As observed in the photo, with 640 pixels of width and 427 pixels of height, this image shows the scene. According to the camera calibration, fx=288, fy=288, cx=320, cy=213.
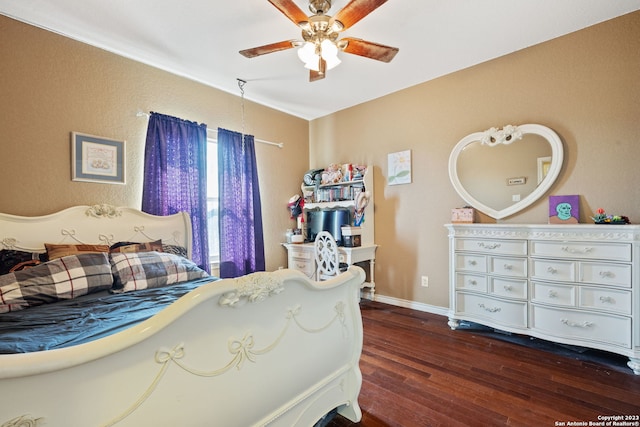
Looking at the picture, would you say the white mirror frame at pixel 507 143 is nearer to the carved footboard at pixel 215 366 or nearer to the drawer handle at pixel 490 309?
the drawer handle at pixel 490 309

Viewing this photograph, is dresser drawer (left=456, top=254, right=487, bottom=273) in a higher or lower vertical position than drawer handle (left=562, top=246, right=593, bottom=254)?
lower

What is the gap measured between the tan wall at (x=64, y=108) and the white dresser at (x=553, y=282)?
3.10m

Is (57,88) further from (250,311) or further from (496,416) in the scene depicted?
(496,416)

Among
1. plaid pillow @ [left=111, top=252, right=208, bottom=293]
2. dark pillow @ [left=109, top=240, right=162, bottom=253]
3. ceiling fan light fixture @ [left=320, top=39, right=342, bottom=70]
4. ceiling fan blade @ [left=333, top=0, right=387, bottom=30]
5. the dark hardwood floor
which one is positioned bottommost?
the dark hardwood floor

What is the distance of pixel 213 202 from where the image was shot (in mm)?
3334

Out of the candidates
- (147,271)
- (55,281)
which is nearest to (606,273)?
(147,271)

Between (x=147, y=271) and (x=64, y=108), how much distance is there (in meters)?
1.55

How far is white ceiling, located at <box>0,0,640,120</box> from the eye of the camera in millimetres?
2070

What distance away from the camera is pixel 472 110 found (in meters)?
3.00

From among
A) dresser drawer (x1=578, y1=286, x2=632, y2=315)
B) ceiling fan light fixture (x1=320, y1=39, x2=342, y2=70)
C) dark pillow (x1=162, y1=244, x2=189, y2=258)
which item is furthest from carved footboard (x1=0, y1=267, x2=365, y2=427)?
dresser drawer (x1=578, y1=286, x2=632, y2=315)

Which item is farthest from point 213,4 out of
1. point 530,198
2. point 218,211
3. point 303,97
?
point 530,198

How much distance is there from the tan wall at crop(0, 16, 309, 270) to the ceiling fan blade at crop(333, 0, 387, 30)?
2017mm

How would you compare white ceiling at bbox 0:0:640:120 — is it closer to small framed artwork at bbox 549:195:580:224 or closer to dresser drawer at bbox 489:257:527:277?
small framed artwork at bbox 549:195:580:224

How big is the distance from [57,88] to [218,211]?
1.67 metres
